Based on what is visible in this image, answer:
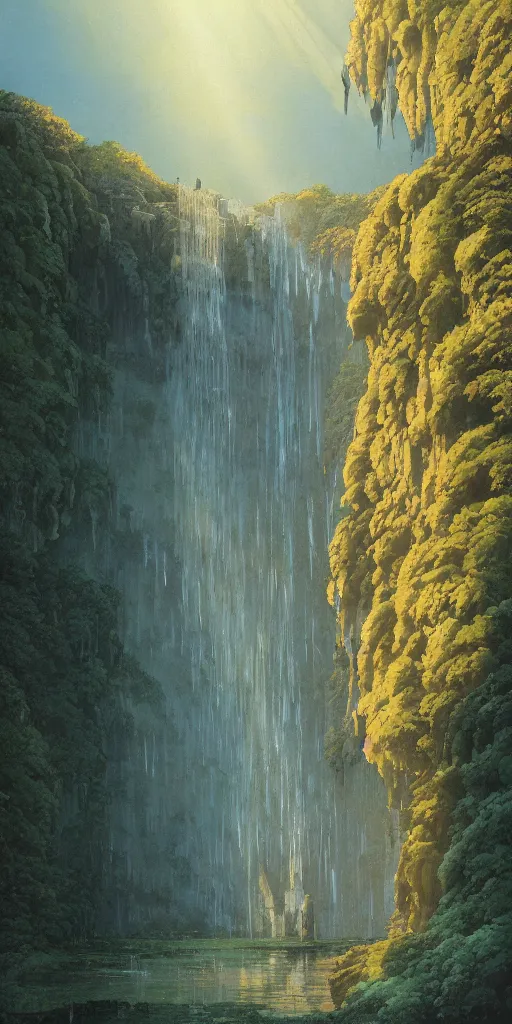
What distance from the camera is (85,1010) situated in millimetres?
9438

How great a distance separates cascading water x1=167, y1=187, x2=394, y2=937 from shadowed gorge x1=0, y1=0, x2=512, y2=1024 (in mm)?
66

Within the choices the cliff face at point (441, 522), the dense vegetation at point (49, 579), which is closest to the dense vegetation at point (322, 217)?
the dense vegetation at point (49, 579)

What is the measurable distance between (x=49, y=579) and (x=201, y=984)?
644 centimetres

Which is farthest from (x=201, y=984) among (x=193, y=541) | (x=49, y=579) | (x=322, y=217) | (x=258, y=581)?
(x=322, y=217)

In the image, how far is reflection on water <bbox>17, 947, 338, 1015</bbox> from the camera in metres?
10.0

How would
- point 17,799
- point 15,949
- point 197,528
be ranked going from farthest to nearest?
1. point 197,528
2. point 17,799
3. point 15,949

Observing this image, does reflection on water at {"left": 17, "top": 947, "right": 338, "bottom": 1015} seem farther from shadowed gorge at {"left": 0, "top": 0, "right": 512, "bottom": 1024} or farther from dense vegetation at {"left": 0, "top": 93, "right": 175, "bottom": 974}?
dense vegetation at {"left": 0, "top": 93, "right": 175, "bottom": 974}

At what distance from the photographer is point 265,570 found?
81.9 feet

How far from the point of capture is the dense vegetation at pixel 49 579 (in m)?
13.5

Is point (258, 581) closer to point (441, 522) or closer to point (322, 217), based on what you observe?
point (322, 217)

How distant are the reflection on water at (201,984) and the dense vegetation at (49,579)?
1287 mm

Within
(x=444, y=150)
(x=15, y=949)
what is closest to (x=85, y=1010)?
(x=15, y=949)

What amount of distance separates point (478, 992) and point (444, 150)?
7184mm

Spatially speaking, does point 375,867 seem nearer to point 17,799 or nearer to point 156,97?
point 17,799
